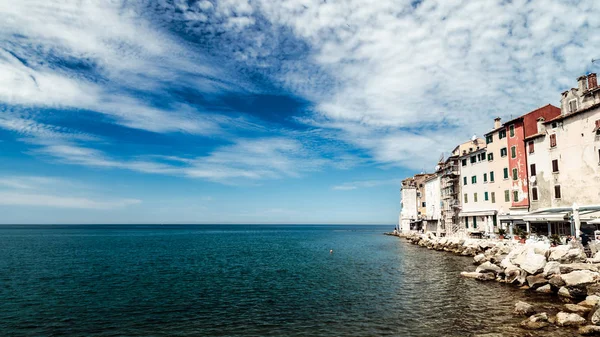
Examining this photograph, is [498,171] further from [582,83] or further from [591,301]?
[591,301]

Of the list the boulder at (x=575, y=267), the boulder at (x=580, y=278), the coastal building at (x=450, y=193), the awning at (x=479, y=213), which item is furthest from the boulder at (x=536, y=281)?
the coastal building at (x=450, y=193)

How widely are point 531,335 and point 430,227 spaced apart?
71.7m

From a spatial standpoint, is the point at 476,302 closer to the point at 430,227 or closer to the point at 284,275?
the point at 284,275

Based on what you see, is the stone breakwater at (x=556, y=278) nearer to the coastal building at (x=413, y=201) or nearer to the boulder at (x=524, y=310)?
the boulder at (x=524, y=310)

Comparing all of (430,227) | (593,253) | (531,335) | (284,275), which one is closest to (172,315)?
(284,275)

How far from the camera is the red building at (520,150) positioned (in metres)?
48.1

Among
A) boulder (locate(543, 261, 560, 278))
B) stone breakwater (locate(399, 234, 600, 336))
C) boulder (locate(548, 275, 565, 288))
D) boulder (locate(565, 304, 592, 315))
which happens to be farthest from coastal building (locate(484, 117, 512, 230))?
boulder (locate(565, 304, 592, 315))

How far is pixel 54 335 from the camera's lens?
1942 centimetres

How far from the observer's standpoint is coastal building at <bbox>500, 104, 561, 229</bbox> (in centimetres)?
4794

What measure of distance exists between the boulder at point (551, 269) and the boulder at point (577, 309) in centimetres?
656

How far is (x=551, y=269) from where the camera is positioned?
27938mm

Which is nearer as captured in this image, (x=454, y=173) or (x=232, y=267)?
(x=232, y=267)

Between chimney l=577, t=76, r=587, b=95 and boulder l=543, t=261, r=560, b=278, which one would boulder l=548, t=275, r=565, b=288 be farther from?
chimney l=577, t=76, r=587, b=95

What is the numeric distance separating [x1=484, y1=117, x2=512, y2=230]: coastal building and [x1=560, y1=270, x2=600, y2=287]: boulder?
27.2 metres
